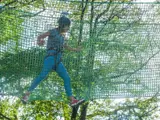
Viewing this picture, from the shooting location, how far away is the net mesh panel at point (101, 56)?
173 inches

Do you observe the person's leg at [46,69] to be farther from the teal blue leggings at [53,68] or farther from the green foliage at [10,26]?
the green foliage at [10,26]

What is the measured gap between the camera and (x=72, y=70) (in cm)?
467

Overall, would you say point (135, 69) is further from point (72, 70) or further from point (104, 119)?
point (104, 119)

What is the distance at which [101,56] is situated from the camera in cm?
468

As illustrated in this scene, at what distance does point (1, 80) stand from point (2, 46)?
1.14 ft

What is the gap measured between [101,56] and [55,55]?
780 mm

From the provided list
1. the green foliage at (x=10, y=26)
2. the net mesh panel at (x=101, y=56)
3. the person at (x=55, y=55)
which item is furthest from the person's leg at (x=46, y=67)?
the green foliage at (x=10, y=26)

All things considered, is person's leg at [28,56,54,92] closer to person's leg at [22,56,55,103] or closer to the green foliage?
person's leg at [22,56,55,103]

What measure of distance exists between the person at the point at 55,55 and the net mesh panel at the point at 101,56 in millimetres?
184

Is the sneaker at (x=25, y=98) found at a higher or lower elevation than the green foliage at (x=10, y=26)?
lower

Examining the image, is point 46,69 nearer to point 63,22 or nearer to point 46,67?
point 46,67

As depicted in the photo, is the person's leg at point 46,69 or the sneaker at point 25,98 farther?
the sneaker at point 25,98

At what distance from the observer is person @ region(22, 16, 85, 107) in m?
4.03

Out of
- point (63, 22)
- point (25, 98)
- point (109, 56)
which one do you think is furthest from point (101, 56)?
point (25, 98)
